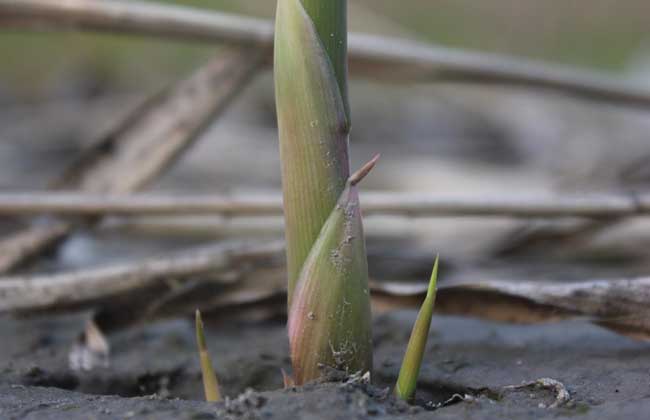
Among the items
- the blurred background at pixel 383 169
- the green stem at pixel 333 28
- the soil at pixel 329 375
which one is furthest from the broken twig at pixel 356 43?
the green stem at pixel 333 28

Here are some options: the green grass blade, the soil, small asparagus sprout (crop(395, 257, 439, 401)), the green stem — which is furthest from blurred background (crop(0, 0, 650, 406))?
the green stem

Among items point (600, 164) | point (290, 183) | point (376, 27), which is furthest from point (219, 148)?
point (290, 183)

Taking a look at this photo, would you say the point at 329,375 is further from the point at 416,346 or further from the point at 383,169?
the point at 383,169

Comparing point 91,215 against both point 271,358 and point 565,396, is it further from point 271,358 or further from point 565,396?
point 565,396

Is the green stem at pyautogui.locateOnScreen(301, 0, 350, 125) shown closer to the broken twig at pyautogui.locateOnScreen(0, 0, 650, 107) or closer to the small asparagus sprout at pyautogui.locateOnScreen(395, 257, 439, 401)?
the small asparagus sprout at pyautogui.locateOnScreen(395, 257, 439, 401)

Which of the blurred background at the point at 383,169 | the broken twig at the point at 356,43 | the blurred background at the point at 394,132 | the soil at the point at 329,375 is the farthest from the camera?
the blurred background at the point at 394,132

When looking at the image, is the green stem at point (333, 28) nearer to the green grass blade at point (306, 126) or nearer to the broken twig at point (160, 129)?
the green grass blade at point (306, 126)
